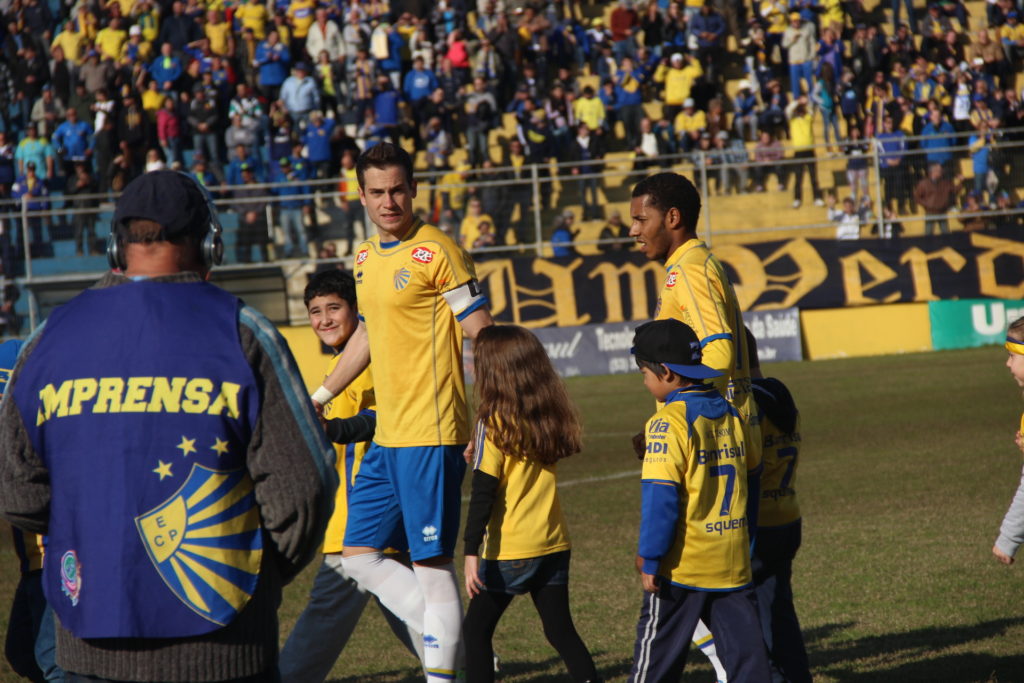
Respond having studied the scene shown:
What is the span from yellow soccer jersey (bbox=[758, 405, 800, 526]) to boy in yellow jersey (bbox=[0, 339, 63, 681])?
2.95 metres

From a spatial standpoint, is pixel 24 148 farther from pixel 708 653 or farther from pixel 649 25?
pixel 708 653

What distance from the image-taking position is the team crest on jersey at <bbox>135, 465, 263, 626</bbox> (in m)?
2.90

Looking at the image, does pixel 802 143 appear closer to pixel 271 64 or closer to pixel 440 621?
pixel 271 64

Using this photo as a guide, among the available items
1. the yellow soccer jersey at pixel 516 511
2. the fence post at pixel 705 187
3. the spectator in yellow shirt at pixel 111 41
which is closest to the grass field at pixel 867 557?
the yellow soccer jersey at pixel 516 511

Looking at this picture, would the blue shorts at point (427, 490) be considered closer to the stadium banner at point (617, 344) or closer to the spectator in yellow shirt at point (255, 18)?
the stadium banner at point (617, 344)

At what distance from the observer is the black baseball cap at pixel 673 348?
4578 millimetres

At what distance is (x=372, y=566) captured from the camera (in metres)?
5.46

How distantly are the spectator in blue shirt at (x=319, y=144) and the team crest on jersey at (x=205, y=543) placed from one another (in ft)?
76.1

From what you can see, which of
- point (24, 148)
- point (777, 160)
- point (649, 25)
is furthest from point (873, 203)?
point (24, 148)

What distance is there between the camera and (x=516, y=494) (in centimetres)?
516

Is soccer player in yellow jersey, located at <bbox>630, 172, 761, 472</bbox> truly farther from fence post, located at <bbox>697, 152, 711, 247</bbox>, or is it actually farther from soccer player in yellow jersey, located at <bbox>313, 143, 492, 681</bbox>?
fence post, located at <bbox>697, 152, 711, 247</bbox>

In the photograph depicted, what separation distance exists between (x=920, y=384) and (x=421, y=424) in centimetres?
1431

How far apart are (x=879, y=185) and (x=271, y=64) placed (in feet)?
44.1

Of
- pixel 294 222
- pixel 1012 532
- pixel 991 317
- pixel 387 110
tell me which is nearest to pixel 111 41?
pixel 387 110
